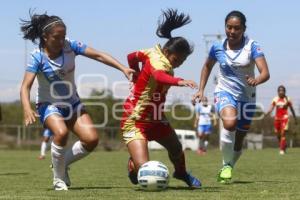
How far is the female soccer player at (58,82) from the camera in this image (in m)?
8.59

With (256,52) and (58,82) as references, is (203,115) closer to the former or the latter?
(256,52)

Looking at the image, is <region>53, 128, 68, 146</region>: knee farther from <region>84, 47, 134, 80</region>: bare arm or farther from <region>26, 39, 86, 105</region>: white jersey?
<region>84, 47, 134, 80</region>: bare arm

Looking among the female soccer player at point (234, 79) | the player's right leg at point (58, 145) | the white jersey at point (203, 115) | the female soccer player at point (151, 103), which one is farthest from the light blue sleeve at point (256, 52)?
the white jersey at point (203, 115)

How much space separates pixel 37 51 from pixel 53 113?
2.53 ft

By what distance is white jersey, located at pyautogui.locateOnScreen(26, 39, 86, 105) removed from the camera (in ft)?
28.4

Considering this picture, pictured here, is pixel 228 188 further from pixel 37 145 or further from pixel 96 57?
pixel 37 145

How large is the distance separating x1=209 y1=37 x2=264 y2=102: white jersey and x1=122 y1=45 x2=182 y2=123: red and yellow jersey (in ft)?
5.82

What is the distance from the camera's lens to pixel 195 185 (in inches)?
348

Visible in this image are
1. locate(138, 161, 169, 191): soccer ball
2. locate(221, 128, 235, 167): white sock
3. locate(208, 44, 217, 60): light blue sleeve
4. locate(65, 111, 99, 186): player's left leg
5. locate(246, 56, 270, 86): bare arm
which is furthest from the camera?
locate(208, 44, 217, 60): light blue sleeve

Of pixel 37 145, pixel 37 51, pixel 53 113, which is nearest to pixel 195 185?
pixel 53 113

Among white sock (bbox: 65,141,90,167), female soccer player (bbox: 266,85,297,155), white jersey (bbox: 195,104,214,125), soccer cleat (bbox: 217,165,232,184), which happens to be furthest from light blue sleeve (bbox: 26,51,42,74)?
white jersey (bbox: 195,104,214,125)

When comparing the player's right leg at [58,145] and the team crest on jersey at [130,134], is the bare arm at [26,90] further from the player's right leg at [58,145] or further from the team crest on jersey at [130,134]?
the team crest on jersey at [130,134]

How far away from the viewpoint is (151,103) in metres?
8.42

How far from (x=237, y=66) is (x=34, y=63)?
2940mm
